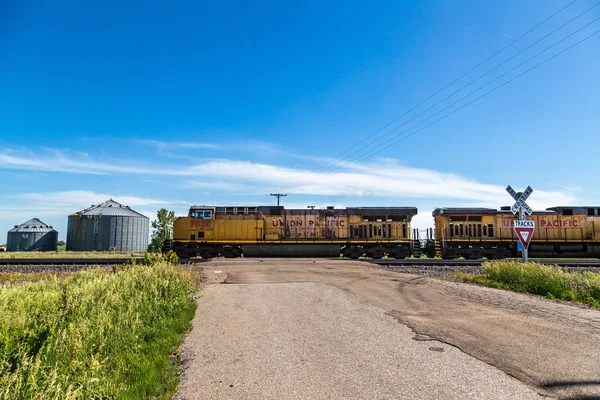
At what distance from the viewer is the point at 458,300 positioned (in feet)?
32.1

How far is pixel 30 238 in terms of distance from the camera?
55719 mm

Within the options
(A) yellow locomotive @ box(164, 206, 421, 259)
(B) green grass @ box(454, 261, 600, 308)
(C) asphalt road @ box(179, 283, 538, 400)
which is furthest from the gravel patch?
(C) asphalt road @ box(179, 283, 538, 400)

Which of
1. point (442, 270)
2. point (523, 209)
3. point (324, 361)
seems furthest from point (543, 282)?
point (324, 361)

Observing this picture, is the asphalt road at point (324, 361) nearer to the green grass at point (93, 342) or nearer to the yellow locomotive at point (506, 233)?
the green grass at point (93, 342)

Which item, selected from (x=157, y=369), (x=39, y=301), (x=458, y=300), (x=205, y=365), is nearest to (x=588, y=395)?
(x=205, y=365)

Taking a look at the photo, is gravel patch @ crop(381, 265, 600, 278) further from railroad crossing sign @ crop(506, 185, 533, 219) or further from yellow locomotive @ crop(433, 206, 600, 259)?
yellow locomotive @ crop(433, 206, 600, 259)

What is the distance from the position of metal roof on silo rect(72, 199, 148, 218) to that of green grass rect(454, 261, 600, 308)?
54.5 m

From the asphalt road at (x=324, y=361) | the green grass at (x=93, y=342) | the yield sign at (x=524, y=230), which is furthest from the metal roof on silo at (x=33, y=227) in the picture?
the yield sign at (x=524, y=230)

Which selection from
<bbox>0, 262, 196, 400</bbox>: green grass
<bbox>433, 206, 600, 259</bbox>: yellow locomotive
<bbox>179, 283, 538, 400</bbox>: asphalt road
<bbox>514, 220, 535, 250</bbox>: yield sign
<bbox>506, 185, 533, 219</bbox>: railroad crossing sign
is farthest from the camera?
<bbox>433, 206, 600, 259</bbox>: yellow locomotive

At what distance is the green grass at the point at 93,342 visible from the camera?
3.74 metres

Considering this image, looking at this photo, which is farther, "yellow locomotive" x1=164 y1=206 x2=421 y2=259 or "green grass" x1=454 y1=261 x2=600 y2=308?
"yellow locomotive" x1=164 y1=206 x2=421 y2=259

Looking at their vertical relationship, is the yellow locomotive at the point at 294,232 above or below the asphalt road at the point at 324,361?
above

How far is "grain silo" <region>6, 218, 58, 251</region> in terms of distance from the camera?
182ft

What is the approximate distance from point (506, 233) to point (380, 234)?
31.0ft
